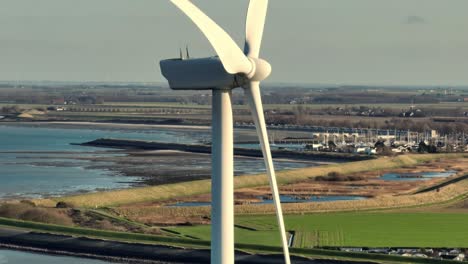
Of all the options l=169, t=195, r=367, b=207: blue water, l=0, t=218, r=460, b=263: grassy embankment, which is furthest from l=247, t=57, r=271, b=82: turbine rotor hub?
l=169, t=195, r=367, b=207: blue water

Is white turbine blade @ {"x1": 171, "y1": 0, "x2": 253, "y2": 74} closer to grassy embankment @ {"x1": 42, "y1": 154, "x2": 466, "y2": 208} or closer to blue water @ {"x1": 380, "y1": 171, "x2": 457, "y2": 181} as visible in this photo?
grassy embankment @ {"x1": 42, "y1": 154, "x2": 466, "y2": 208}

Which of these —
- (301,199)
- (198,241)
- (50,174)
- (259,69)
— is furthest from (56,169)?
(259,69)

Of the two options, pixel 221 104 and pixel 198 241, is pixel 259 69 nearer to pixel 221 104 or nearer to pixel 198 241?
pixel 221 104

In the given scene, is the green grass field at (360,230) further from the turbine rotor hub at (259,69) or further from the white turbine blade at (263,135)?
the turbine rotor hub at (259,69)

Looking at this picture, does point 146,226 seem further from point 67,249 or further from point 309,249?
point 309,249

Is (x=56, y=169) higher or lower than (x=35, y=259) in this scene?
higher

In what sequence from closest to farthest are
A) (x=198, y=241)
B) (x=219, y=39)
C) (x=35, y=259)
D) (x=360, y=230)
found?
(x=219, y=39) → (x=35, y=259) → (x=198, y=241) → (x=360, y=230)

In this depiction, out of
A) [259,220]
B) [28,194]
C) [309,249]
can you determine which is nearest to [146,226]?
[259,220]
